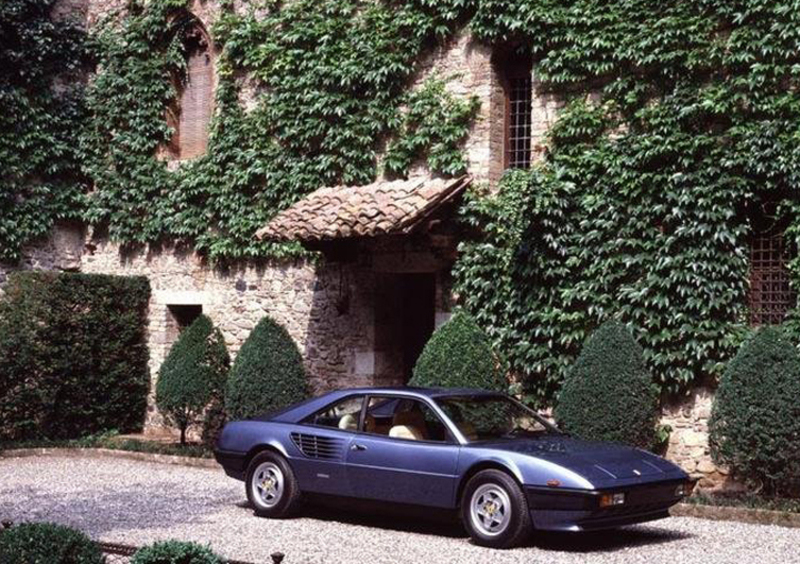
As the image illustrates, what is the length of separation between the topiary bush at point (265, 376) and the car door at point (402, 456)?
4.88 m

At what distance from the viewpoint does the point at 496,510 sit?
9.56 m

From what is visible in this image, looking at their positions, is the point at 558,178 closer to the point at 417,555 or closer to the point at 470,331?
the point at 470,331

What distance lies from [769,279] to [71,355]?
10381mm

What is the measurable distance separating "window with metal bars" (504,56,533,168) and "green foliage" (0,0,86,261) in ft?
25.9

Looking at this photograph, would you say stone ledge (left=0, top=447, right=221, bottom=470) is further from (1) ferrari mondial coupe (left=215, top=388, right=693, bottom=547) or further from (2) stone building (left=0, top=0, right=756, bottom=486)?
(1) ferrari mondial coupe (left=215, top=388, right=693, bottom=547)

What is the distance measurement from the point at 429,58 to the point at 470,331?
414 cm

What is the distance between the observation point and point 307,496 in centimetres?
1088

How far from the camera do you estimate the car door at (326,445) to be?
10586mm

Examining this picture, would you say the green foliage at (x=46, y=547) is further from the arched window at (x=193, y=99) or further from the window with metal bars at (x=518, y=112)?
the arched window at (x=193, y=99)

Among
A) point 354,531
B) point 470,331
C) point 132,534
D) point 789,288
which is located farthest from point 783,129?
point 132,534

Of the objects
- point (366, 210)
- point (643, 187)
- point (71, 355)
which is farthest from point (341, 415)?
point (71, 355)

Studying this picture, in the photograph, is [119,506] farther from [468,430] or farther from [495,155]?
[495,155]

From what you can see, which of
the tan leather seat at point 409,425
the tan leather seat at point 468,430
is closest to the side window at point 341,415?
the tan leather seat at point 409,425

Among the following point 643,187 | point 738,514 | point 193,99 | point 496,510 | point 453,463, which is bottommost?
point 738,514
